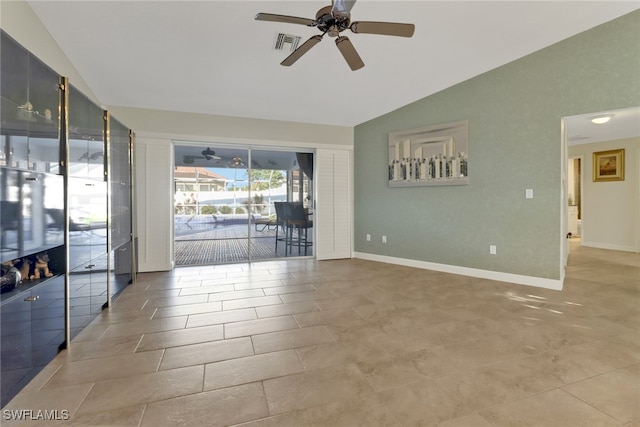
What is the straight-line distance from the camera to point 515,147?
3842 millimetres

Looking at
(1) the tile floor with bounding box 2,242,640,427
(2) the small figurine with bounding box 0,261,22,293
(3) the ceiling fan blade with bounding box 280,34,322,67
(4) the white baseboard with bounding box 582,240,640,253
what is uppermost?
(3) the ceiling fan blade with bounding box 280,34,322,67

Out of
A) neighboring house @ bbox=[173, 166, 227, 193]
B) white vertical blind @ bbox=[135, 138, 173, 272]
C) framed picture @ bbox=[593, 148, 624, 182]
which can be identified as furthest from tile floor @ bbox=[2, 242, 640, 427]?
framed picture @ bbox=[593, 148, 624, 182]

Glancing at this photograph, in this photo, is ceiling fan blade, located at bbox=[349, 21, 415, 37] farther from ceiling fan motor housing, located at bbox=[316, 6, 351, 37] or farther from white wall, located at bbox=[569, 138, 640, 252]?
white wall, located at bbox=[569, 138, 640, 252]

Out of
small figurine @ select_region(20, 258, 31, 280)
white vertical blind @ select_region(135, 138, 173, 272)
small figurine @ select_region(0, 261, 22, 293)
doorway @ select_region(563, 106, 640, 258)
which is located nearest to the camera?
small figurine @ select_region(0, 261, 22, 293)

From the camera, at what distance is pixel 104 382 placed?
5.90ft

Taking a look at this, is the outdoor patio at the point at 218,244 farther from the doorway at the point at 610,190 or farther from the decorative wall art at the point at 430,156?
the doorway at the point at 610,190

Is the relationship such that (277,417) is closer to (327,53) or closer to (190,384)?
(190,384)

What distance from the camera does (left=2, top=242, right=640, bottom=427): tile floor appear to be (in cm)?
154

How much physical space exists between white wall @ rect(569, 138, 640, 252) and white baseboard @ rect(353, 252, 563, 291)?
414 cm

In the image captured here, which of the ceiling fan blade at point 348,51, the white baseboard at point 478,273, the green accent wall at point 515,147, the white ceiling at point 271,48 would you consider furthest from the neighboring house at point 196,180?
the ceiling fan blade at point 348,51

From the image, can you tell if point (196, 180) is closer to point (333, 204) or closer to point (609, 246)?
point (333, 204)

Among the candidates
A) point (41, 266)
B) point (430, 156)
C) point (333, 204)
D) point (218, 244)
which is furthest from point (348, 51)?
point (218, 244)

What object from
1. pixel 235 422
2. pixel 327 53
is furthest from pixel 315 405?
pixel 327 53

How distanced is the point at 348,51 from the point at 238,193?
11.4 feet
